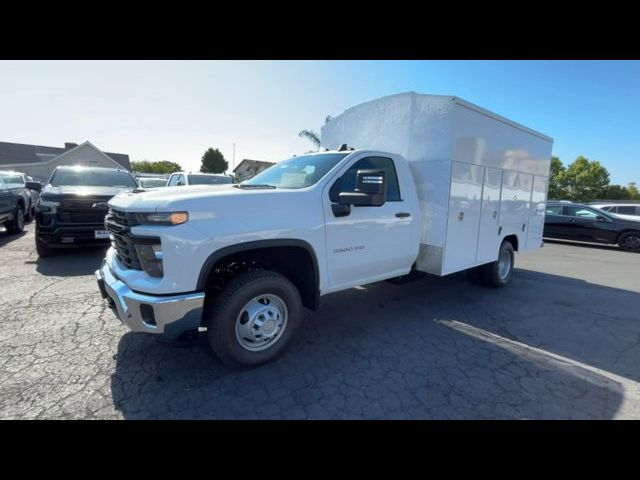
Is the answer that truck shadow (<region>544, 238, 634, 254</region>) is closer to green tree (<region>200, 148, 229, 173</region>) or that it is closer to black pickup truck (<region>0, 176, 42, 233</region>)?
black pickup truck (<region>0, 176, 42, 233</region>)

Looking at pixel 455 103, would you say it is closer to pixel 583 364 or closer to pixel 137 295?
pixel 583 364

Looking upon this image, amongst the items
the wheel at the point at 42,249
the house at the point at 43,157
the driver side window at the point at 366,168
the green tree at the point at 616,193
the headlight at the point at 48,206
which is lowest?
the wheel at the point at 42,249

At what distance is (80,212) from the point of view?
6176mm

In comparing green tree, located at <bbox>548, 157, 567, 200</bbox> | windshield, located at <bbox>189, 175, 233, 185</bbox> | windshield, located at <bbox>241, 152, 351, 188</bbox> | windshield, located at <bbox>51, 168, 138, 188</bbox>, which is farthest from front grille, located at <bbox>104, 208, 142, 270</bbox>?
green tree, located at <bbox>548, 157, 567, 200</bbox>

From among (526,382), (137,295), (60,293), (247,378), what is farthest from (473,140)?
(60,293)

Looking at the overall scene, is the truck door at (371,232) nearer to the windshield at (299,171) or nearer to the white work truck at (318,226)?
the white work truck at (318,226)

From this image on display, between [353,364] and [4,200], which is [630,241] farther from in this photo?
[4,200]

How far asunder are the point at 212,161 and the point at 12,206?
47.0m

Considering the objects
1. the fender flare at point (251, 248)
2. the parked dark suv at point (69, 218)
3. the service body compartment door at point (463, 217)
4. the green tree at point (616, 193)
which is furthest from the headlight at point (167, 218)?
the green tree at point (616, 193)

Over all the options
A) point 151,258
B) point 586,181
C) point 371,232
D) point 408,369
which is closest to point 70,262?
point 151,258

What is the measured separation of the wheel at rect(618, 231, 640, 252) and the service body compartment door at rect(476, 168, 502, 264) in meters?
10.2

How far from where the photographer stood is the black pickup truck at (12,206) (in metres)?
8.34

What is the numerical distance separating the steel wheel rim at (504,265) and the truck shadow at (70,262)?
24.4 feet
